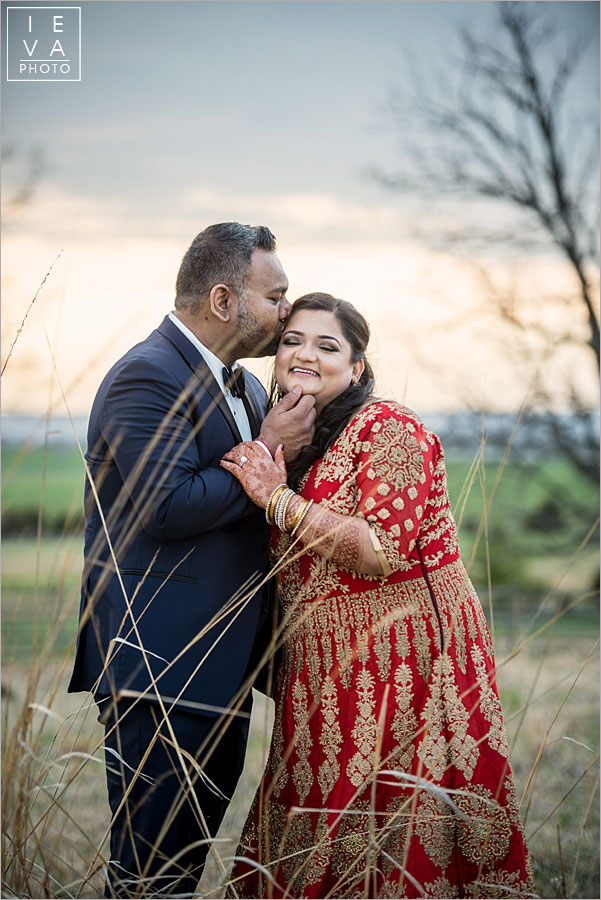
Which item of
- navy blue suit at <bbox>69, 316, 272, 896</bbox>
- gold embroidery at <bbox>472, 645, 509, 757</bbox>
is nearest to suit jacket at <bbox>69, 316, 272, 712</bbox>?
navy blue suit at <bbox>69, 316, 272, 896</bbox>

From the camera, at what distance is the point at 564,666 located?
23.2 ft

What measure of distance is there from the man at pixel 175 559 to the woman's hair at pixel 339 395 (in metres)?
0.05

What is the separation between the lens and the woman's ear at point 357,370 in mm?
2527

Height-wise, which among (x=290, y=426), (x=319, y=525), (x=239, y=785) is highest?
(x=290, y=426)

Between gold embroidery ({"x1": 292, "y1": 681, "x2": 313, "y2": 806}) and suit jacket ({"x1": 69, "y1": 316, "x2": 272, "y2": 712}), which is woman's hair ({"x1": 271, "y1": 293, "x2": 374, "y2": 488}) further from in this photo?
gold embroidery ({"x1": 292, "y1": 681, "x2": 313, "y2": 806})

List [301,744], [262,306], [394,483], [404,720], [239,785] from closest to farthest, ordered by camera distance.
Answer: [394,483], [404,720], [301,744], [262,306], [239,785]

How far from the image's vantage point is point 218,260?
2.56 m

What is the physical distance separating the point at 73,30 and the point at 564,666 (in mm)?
6224

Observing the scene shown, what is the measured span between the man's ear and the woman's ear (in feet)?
1.34

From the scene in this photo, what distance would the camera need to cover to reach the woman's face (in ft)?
7.97

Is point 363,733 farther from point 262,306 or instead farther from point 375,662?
point 262,306

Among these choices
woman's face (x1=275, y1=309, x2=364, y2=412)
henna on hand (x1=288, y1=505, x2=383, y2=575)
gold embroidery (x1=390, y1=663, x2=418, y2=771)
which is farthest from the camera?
woman's face (x1=275, y1=309, x2=364, y2=412)

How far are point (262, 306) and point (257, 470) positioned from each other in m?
0.55

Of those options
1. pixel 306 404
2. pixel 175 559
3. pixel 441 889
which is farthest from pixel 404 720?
pixel 306 404
